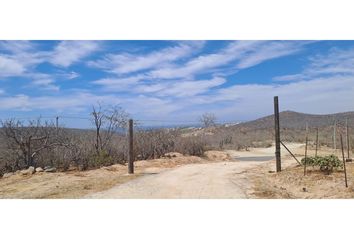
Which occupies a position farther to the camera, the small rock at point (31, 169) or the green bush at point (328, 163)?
the small rock at point (31, 169)

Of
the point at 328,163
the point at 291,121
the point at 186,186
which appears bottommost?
the point at 186,186

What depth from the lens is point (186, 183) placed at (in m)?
12.4

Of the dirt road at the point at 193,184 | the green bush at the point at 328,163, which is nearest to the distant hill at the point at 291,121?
the dirt road at the point at 193,184

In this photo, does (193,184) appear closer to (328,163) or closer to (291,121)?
(328,163)

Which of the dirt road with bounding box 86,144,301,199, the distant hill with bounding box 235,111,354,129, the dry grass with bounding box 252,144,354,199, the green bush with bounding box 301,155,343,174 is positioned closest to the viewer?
the dry grass with bounding box 252,144,354,199

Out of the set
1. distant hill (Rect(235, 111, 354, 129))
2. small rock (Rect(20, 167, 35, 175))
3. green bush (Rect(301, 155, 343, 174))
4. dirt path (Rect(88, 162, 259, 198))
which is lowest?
dirt path (Rect(88, 162, 259, 198))

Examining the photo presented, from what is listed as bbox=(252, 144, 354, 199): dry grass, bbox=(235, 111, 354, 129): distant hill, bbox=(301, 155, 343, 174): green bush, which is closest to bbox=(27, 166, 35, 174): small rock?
bbox=(252, 144, 354, 199): dry grass

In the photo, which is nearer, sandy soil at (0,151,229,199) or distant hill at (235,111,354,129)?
sandy soil at (0,151,229,199)

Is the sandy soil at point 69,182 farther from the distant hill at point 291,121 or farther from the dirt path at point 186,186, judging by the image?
the distant hill at point 291,121

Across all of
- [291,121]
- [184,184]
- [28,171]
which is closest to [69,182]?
[28,171]

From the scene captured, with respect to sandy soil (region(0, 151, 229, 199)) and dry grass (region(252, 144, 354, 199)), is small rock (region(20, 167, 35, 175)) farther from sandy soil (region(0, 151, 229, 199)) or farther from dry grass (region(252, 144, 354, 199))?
dry grass (region(252, 144, 354, 199))
